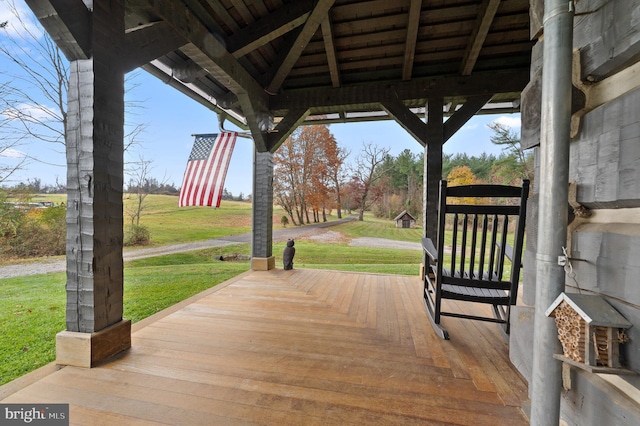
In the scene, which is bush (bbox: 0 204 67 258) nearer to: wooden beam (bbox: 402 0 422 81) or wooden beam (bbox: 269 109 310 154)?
wooden beam (bbox: 269 109 310 154)

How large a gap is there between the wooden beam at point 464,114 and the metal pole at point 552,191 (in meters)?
2.72

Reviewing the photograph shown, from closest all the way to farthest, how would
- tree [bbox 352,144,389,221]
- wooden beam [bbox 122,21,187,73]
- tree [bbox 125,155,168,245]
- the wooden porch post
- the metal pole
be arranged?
1. the metal pole
2. wooden beam [bbox 122,21,187,73]
3. the wooden porch post
4. tree [bbox 125,155,168,245]
5. tree [bbox 352,144,389,221]

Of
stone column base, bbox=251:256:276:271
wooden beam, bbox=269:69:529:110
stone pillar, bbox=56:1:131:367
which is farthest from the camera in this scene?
stone column base, bbox=251:256:276:271

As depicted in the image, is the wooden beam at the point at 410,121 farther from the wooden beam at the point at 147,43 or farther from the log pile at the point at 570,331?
the log pile at the point at 570,331

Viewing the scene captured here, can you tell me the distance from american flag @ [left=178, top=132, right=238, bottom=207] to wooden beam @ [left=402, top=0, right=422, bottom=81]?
2444 mm

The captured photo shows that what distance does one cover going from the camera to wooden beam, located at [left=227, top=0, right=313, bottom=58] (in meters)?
2.55

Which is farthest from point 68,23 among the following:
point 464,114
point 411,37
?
point 464,114

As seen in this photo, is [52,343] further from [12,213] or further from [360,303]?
[360,303]

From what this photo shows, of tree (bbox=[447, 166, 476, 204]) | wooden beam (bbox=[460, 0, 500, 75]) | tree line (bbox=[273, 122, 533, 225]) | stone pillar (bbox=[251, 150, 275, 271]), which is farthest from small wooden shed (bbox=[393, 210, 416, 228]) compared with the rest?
stone pillar (bbox=[251, 150, 275, 271])

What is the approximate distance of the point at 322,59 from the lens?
10.8ft

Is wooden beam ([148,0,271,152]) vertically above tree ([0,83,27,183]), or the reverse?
wooden beam ([148,0,271,152])

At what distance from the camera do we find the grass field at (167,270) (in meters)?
1.92

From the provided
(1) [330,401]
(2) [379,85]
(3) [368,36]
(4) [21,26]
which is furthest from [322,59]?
(1) [330,401]

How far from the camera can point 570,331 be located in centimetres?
72
